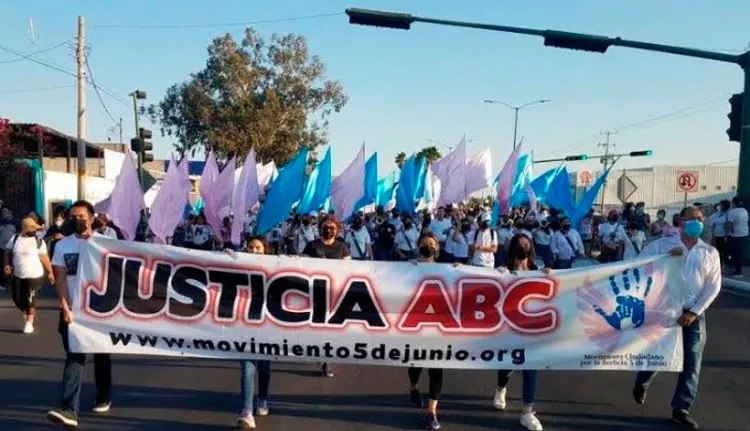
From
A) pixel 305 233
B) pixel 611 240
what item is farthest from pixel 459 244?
pixel 611 240

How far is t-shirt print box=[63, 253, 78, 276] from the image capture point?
5975 millimetres

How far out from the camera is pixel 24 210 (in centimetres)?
2488

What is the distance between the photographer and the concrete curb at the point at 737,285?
45.2 feet

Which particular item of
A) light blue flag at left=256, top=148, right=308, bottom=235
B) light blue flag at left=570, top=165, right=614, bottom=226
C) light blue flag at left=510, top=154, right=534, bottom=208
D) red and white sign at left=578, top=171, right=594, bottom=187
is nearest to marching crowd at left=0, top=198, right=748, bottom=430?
light blue flag at left=570, top=165, right=614, bottom=226

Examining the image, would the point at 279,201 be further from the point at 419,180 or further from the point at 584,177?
the point at 584,177

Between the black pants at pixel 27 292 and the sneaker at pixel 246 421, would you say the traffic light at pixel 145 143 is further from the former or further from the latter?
the sneaker at pixel 246 421

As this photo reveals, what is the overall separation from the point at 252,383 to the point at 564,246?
855cm

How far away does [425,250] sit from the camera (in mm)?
6234

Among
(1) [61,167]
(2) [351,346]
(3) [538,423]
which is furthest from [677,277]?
(1) [61,167]

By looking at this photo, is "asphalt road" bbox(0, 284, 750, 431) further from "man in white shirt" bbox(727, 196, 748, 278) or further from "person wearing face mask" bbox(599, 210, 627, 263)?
"man in white shirt" bbox(727, 196, 748, 278)

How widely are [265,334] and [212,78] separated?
3795 centimetres

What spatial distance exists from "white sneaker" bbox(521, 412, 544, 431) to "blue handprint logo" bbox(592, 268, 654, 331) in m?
1.03

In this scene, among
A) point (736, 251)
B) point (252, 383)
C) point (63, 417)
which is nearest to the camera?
point (63, 417)

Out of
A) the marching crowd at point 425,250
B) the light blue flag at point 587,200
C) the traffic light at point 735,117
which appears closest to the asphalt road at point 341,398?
the marching crowd at point 425,250
